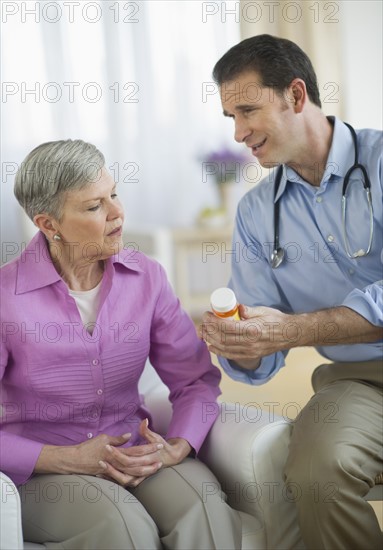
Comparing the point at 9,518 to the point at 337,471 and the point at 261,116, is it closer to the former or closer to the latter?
the point at 337,471

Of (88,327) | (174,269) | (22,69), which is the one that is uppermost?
(22,69)

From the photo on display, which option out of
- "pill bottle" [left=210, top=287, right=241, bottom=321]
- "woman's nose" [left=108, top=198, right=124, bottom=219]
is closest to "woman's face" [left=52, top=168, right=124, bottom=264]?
"woman's nose" [left=108, top=198, right=124, bottom=219]

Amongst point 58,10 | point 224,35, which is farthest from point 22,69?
point 224,35

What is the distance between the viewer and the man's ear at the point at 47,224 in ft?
5.66

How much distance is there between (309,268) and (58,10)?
3013mm

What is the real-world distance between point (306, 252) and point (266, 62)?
0.48m

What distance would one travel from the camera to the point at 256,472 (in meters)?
1.63

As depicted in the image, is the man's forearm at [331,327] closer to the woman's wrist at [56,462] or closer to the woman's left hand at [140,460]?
the woman's left hand at [140,460]

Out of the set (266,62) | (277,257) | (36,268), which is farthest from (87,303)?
(266,62)

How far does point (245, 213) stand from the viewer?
79.7 inches

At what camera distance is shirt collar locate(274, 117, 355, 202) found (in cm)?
191

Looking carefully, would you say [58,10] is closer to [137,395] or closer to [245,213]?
[245,213]

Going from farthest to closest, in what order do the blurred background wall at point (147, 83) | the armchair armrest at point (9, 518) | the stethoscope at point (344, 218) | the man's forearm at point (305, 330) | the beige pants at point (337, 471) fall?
the blurred background wall at point (147, 83)
the stethoscope at point (344, 218)
the man's forearm at point (305, 330)
the beige pants at point (337, 471)
the armchair armrest at point (9, 518)

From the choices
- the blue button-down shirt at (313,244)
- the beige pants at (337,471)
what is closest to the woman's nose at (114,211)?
the blue button-down shirt at (313,244)
